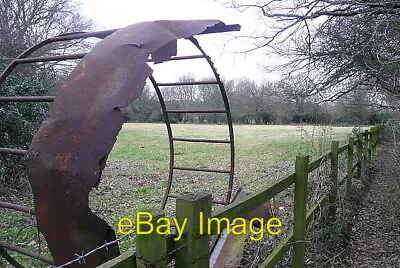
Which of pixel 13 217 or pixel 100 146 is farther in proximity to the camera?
pixel 13 217

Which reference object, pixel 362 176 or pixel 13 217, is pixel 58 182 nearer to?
pixel 13 217

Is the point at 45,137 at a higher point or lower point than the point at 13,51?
lower

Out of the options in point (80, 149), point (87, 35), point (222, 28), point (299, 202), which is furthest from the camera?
point (299, 202)

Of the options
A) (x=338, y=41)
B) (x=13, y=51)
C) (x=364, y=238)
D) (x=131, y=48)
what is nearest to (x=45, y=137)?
(x=131, y=48)

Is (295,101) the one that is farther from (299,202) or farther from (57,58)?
(57,58)

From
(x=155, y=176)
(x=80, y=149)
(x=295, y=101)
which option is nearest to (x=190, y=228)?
(x=80, y=149)

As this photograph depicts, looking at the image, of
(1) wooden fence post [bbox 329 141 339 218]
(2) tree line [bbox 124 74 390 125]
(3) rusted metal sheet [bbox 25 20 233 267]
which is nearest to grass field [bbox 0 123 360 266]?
(1) wooden fence post [bbox 329 141 339 218]

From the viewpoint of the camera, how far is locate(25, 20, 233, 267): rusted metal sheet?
1.84 m

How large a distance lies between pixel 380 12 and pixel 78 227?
245 inches

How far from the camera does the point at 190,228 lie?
1527 millimetres

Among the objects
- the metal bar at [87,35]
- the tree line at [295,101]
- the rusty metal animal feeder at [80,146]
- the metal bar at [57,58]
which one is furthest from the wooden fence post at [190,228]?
the tree line at [295,101]

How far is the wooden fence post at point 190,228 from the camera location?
1.53m

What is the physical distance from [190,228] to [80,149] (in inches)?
30.1

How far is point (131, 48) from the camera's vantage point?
2250 millimetres
